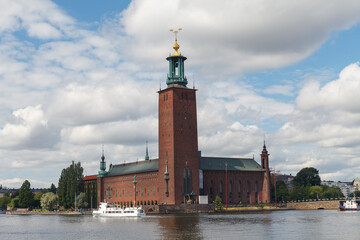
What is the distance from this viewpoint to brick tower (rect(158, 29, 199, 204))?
426 feet

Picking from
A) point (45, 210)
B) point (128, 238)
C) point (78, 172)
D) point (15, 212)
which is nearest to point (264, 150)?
point (78, 172)

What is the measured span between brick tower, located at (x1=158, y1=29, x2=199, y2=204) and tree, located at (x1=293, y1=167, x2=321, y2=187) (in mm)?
75298

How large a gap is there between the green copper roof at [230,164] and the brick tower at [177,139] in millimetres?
16998

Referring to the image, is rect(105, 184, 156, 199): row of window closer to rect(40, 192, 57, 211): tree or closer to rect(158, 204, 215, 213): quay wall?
rect(158, 204, 215, 213): quay wall

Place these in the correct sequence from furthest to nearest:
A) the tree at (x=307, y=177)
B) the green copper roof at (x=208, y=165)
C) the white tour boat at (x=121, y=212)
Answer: the tree at (x=307, y=177), the green copper roof at (x=208, y=165), the white tour boat at (x=121, y=212)

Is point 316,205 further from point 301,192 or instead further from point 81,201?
point 81,201

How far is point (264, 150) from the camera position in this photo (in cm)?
16038

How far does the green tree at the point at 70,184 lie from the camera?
154 m

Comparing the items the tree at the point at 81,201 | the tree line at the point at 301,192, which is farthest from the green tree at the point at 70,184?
the tree line at the point at 301,192

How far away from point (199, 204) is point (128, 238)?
222ft

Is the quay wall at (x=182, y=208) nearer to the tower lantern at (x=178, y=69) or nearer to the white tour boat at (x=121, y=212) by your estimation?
the white tour boat at (x=121, y=212)

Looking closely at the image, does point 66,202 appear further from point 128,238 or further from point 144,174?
point 128,238

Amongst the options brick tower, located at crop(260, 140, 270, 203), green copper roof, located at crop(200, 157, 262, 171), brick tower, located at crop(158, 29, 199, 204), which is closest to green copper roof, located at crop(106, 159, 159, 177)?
brick tower, located at crop(158, 29, 199, 204)

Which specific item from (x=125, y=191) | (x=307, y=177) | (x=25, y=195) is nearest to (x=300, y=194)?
(x=307, y=177)
